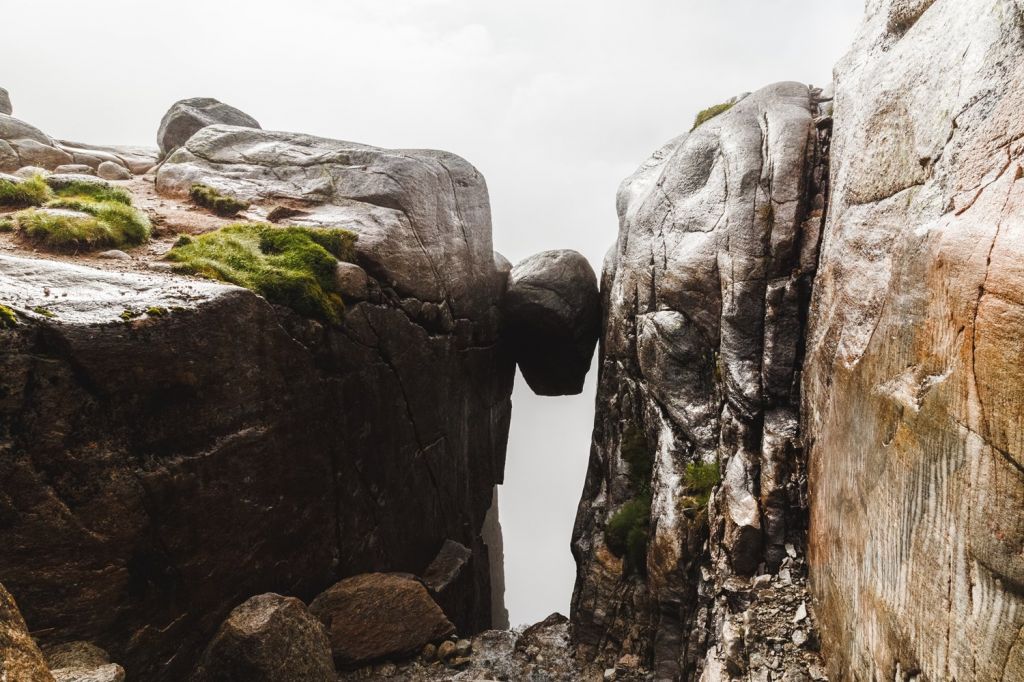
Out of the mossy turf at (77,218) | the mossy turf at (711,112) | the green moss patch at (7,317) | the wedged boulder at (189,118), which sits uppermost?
the wedged boulder at (189,118)

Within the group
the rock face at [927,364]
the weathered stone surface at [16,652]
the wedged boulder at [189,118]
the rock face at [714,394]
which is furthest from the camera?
the wedged boulder at [189,118]

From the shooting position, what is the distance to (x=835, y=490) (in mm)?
8609

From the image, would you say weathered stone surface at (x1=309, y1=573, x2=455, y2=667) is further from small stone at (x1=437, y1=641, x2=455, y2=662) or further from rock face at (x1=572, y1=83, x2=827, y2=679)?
rock face at (x1=572, y1=83, x2=827, y2=679)

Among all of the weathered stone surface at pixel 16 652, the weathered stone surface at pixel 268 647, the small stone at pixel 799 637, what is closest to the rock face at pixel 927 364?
the small stone at pixel 799 637

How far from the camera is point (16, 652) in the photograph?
4562 millimetres

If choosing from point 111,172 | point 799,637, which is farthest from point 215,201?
point 799,637

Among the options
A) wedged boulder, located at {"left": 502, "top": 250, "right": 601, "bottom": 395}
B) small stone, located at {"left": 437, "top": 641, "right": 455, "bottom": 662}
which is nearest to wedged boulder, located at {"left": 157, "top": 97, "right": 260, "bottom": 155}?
wedged boulder, located at {"left": 502, "top": 250, "right": 601, "bottom": 395}

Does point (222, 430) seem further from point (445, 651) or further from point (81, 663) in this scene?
point (445, 651)

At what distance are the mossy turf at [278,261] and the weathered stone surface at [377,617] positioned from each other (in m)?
6.49

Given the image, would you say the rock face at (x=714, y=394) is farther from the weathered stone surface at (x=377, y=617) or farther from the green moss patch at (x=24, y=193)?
the green moss patch at (x=24, y=193)

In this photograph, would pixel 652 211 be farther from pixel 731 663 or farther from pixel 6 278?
pixel 6 278

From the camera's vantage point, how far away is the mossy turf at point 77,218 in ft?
40.7

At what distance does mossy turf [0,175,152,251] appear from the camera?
40.7ft

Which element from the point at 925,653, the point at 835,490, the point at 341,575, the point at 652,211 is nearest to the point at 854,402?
the point at 835,490
